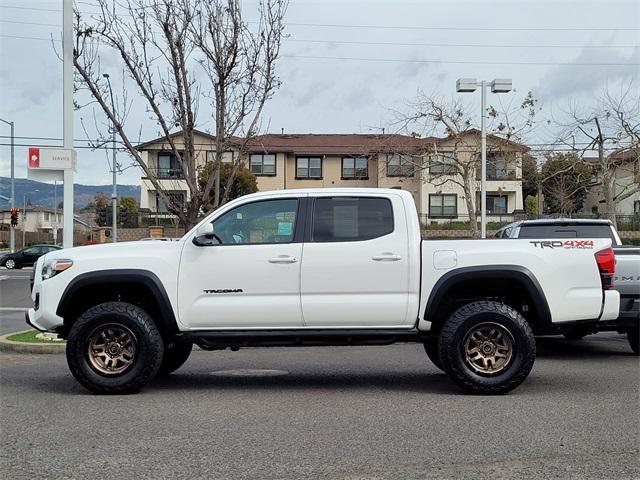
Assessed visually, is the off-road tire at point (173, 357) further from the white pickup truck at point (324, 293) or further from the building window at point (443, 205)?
the building window at point (443, 205)

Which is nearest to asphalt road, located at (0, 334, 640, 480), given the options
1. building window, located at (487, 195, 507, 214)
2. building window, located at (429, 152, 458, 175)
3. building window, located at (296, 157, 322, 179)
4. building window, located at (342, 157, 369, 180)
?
building window, located at (429, 152, 458, 175)

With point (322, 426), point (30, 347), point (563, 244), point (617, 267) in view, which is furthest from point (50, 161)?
point (617, 267)

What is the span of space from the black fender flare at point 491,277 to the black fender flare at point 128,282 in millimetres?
2619

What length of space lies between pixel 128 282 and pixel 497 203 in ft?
142

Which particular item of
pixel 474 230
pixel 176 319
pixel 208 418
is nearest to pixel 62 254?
pixel 176 319

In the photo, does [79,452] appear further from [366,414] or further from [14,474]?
[366,414]

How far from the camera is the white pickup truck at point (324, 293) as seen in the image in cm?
737

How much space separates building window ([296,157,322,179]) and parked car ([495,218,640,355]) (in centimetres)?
3934

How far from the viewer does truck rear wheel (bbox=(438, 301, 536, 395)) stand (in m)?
7.29

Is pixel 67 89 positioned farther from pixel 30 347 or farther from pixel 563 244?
pixel 563 244

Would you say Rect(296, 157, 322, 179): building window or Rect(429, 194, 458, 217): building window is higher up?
Rect(296, 157, 322, 179): building window

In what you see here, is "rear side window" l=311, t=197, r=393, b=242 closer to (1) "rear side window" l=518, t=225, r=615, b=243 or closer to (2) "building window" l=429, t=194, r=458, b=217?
(1) "rear side window" l=518, t=225, r=615, b=243

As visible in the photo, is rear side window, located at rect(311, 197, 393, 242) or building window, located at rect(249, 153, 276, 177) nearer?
rear side window, located at rect(311, 197, 393, 242)

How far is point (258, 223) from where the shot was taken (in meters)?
7.70
